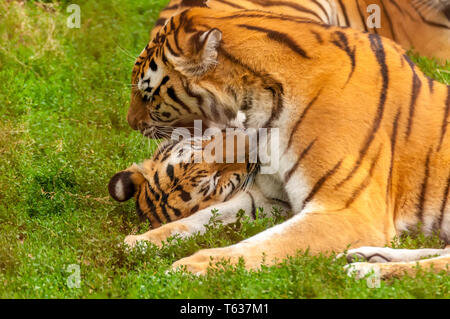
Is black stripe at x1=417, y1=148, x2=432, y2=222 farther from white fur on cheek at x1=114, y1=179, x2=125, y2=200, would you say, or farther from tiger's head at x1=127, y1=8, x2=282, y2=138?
white fur on cheek at x1=114, y1=179, x2=125, y2=200

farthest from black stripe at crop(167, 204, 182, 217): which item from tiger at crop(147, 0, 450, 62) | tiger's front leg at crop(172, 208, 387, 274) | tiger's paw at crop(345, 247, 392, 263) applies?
tiger at crop(147, 0, 450, 62)

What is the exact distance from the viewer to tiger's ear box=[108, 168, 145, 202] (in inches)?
170

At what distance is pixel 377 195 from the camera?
3713 mm

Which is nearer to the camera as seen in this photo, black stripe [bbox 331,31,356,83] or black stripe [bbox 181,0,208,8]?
black stripe [bbox 331,31,356,83]

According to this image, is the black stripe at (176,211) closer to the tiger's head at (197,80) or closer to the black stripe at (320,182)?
the tiger's head at (197,80)

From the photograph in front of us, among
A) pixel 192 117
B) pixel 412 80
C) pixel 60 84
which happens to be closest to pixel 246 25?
pixel 192 117

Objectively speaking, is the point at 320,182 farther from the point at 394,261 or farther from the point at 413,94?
the point at 413,94

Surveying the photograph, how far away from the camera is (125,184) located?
4.34m

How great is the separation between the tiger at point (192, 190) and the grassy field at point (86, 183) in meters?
0.12

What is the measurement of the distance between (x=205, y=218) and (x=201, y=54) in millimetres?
819

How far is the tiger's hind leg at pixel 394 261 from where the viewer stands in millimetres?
3359

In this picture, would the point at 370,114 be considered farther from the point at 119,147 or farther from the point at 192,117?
the point at 119,147

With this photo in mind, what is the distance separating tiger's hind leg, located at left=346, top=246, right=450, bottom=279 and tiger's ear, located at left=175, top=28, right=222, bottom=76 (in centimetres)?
111

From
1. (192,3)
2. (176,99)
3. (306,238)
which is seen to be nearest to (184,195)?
(176,99)
